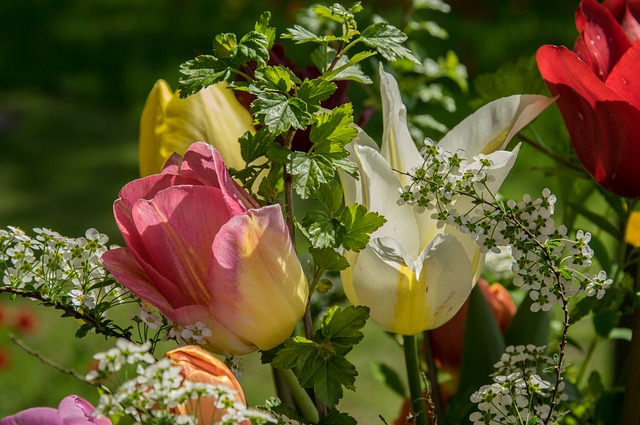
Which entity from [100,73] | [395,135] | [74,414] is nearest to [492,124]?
[395,135]

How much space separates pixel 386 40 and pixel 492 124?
0.08 m

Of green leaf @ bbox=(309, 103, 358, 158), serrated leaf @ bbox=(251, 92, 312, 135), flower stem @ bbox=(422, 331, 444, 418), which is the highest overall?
serrated leaf @ bbox=(251, 92, 312, 135)

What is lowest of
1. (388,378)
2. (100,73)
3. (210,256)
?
(100,73)

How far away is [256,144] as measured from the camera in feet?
1.57

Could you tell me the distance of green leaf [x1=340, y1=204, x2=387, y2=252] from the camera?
46 centimetres

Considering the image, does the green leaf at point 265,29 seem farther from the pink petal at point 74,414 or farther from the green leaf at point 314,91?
the pink petal at point 74,414

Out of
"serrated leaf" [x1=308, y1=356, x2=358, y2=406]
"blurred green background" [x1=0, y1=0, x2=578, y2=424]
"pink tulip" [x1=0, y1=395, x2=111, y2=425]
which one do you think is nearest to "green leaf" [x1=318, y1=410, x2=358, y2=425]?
"serrated leaf" [x1=308, y1=356, x2=358, y2=406]

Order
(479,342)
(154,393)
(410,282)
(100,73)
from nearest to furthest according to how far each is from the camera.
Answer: (154,393)
(410,282)
(479,342)
(100,73)

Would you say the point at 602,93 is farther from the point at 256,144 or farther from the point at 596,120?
the point at 256,144

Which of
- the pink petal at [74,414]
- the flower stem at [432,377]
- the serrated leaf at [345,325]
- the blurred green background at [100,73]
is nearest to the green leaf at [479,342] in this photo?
the flower stem at [432,377]

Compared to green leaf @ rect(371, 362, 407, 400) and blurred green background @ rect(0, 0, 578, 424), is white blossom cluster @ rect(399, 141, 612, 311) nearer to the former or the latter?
green leaf @ rect(371, 362, 407, 400)

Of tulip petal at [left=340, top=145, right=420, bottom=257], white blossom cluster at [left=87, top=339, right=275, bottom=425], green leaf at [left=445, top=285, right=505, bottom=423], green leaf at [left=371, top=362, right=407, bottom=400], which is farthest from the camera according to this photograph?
green leaf at [left=371, top=362, right=407, bottom=400]

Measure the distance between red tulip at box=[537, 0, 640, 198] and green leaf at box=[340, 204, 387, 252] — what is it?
13 cm

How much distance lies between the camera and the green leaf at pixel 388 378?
81cm
